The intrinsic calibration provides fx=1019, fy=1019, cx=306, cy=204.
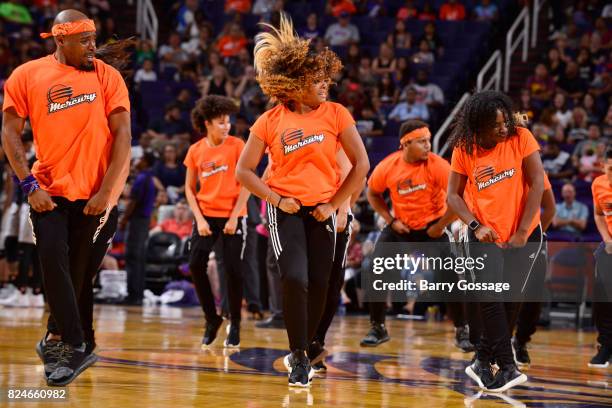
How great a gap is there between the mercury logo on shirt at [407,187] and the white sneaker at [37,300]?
535 centimetres

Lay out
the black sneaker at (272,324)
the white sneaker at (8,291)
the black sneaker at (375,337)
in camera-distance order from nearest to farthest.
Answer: the black sneaker at (375,337) < the black sneaker at (272,324) < the white sneaker at (8,291)

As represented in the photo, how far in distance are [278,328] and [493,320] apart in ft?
14.6

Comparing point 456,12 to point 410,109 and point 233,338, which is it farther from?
point 233,338

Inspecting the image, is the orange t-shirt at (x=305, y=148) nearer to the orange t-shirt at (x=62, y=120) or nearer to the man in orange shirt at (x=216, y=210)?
the orange t-shirt at (x=62, y=120)

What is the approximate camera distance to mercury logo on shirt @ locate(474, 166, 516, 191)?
20.7 feet

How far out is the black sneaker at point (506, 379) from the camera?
240 inches

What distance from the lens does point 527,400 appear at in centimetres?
581

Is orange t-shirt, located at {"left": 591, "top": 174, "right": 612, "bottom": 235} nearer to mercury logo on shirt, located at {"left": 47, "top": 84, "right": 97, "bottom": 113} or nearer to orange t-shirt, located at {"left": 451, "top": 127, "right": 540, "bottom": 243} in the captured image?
orange t-shirt, located at {"left": 451, "top": 127, "right": 540, "bottom": 243}

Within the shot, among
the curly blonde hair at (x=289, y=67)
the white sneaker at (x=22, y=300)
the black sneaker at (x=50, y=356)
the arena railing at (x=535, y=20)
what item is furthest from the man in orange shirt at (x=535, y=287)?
the arena railing at (x=535, y=20)

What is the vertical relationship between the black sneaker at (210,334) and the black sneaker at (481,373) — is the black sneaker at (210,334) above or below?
below

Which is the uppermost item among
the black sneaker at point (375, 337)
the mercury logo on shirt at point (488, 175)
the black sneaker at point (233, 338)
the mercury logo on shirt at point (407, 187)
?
the mercury logo on shirt at point (488, 175)

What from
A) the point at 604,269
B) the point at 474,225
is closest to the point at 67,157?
the point at 474,225

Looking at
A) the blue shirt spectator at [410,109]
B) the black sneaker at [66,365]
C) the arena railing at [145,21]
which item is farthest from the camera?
the arena railing at [145,21]

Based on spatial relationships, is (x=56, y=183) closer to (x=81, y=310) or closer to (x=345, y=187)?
(x=81, y=310)
